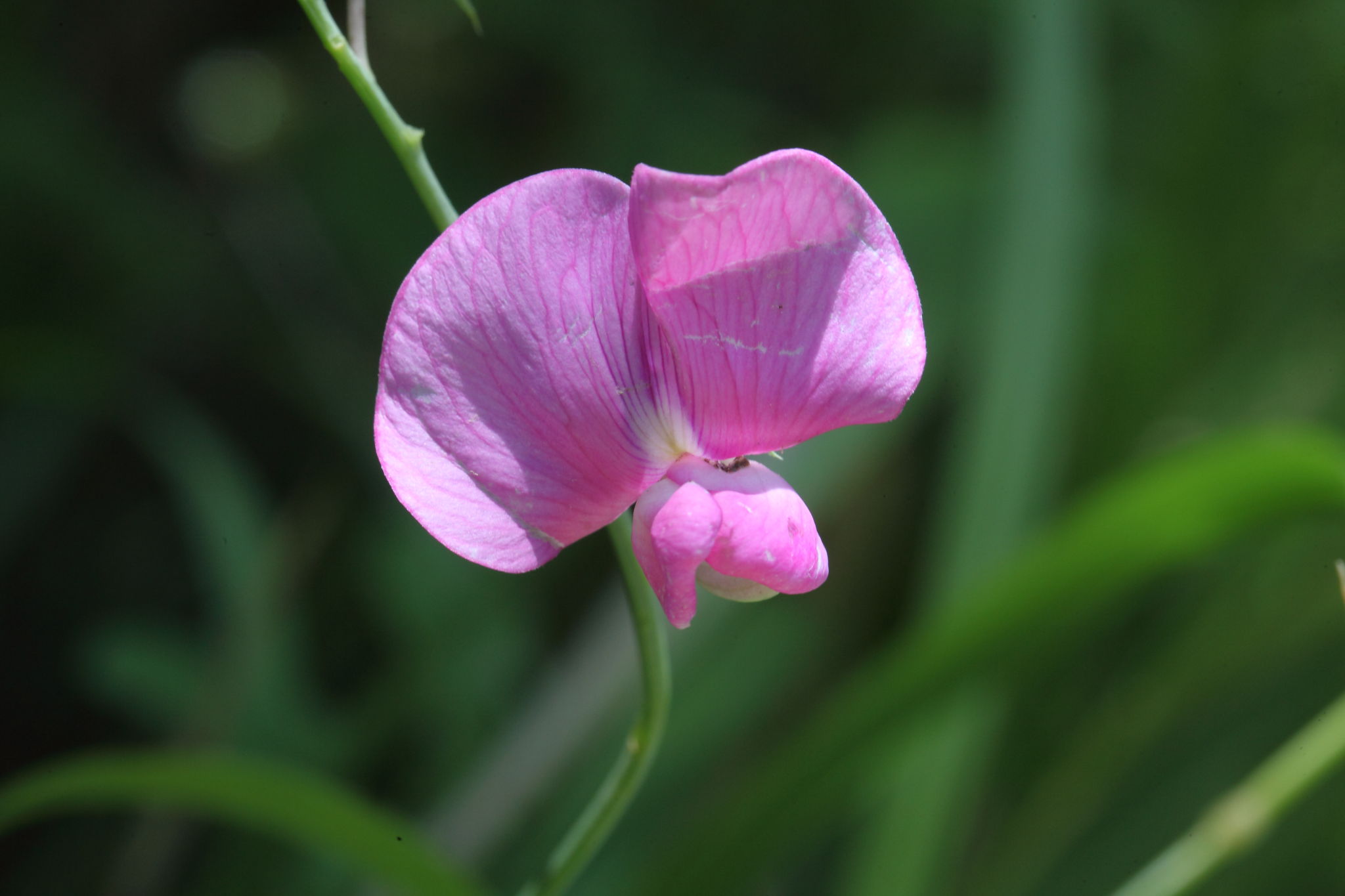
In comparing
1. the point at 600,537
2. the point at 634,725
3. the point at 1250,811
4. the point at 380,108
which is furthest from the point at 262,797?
the point at 600,537

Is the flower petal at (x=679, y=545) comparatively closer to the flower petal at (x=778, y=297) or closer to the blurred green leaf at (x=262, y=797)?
the flower petal at (x=778, y=297)

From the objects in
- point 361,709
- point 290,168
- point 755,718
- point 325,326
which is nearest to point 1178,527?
point 755,718

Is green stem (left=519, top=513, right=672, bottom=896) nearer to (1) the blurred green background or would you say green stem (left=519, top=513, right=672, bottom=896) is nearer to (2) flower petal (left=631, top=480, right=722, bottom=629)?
(2) flower petal (left=631, top=480, right=722, bottom=629)

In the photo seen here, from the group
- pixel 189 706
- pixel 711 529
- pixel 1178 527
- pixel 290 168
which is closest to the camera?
pixel 711 529

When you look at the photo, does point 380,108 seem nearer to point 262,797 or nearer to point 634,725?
point 634,725

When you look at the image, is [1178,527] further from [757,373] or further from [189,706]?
[189,706]
